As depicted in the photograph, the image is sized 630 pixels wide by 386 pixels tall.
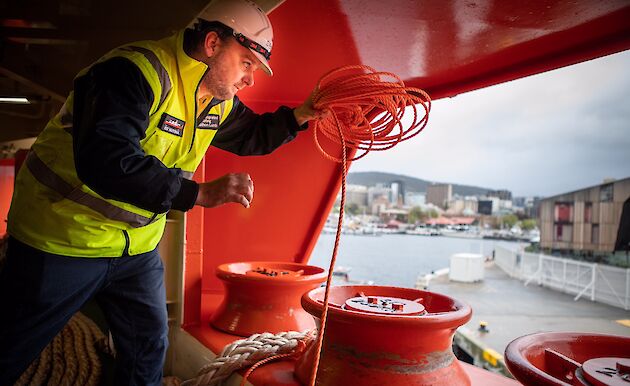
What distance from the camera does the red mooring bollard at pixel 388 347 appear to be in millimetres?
1368

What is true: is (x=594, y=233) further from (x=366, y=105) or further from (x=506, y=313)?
(x=506, y=313)

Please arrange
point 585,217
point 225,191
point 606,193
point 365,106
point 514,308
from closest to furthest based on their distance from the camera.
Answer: point 225,191 < point 365,106 < point 606,193 < point 585,217 < point 514,308

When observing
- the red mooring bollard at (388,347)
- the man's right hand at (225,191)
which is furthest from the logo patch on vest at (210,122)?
the red mooring bollard at (388,347)

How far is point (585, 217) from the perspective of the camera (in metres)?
5.64

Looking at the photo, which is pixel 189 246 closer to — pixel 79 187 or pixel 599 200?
pixel 79 187

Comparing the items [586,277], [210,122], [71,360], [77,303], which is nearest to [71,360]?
[71,360]

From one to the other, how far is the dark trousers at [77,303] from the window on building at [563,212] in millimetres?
5612

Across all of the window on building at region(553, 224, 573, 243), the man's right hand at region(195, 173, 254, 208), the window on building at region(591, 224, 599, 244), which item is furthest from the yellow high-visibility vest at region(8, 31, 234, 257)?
the window on building at region(553, 224, 573, 243)

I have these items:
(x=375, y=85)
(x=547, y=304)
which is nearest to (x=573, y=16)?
(x=375, y=85)

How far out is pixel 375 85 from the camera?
1495 mm

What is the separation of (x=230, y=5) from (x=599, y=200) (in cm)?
441

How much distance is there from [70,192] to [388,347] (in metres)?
1.10

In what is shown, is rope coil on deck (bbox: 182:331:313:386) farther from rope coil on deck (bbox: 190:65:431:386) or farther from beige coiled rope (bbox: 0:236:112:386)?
beige coiled rope (bbox: 0:236:112:386)

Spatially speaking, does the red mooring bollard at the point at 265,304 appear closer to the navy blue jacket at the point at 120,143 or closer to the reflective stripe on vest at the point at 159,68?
the navy blue jacket at the point at 120,143
